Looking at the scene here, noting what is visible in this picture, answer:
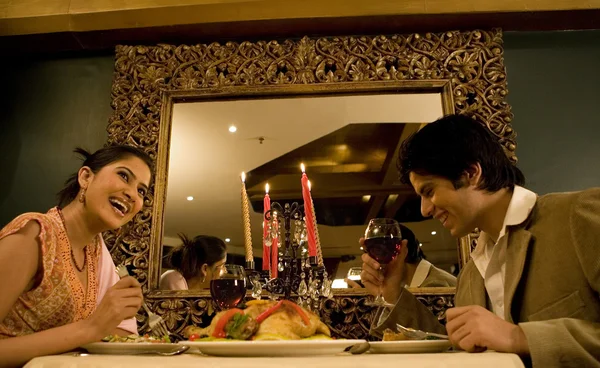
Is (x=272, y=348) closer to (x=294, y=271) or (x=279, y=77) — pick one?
(x=294, y=271)

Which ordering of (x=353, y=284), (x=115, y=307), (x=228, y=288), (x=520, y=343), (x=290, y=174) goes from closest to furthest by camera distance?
(x=520, y=343) → (x=115, y=307) → (x=228, y=288) → (x=353, y=284) → (x=290, y=174)

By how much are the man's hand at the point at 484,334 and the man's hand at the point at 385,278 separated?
2.39 ft

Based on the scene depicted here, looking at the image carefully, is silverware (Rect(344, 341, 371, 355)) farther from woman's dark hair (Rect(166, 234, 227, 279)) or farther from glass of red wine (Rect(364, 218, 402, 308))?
woman's dark hair (Rect(166, 234, 227, 279))

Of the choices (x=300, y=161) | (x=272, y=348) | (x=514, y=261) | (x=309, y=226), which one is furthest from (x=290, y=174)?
(x=272, y=348)

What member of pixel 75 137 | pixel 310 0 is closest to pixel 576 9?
pixel 310 0

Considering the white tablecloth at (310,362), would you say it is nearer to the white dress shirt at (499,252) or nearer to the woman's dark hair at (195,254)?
the white dress shirt at (499,252)

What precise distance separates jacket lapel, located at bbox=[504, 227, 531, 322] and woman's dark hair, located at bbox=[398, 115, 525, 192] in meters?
0.25

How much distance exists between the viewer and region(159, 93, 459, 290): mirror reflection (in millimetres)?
2266

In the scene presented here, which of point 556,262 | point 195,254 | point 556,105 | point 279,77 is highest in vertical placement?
point 279,77

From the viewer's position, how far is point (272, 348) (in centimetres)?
92

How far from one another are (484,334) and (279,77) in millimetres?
1849

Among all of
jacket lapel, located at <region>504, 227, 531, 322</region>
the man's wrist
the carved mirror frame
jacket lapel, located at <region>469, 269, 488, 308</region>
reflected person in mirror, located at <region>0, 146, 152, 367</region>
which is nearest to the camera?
the man's wrist

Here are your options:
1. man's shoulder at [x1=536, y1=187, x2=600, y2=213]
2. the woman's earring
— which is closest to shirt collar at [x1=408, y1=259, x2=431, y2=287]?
man's shoulder at [x1=536, y1=187, x2=600, y2=213]

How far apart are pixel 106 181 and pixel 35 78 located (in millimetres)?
1508
